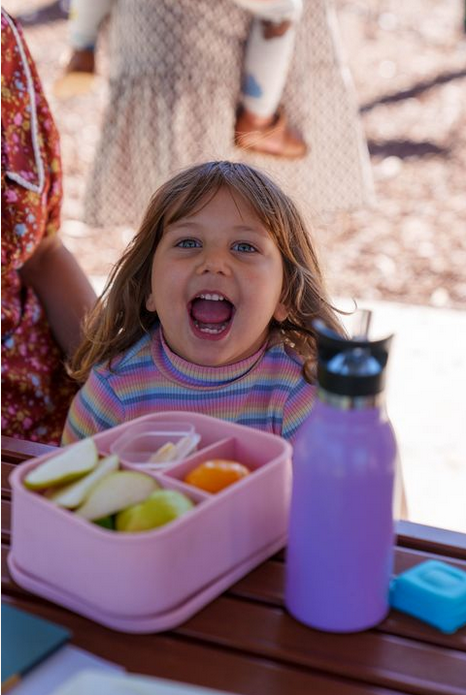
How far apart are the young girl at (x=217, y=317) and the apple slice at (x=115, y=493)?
631mm

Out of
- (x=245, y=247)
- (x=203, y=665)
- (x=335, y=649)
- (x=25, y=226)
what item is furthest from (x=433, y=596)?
(x=25, y=226)

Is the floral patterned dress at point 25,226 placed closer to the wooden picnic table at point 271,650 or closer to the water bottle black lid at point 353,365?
the wooden picnic table at point 271,650

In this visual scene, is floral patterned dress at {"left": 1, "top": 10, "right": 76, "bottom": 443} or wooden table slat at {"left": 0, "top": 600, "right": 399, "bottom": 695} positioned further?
floral patterned dress at {"left": 1, "top": 10, "right": 76, "bottom": 443}

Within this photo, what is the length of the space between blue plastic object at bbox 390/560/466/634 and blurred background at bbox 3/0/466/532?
1891mm

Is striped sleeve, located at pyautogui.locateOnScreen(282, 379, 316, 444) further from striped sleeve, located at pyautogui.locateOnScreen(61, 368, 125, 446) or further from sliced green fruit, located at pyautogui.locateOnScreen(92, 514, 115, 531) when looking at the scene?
sliced green fruit, located at pyautogui.locateOnScreen(92, 514, 115, 531)

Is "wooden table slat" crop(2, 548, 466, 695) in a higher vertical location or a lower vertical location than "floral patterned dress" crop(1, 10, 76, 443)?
lower

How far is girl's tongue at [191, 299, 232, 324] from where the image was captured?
5.11 feet

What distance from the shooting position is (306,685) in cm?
82

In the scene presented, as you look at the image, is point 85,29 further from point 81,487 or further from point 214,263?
point 81,487

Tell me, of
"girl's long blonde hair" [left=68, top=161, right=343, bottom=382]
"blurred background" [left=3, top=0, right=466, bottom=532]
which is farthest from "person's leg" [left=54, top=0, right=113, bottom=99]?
"girl's long blonde hair" [left=68, top=161, right=343, bottom=382]

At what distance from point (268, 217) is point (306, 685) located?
2.96 ft

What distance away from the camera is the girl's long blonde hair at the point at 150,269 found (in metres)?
1.58

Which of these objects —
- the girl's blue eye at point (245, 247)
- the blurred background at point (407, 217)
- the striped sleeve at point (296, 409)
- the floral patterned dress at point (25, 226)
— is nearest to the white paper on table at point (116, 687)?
the striped sleeve at point (296, 409)

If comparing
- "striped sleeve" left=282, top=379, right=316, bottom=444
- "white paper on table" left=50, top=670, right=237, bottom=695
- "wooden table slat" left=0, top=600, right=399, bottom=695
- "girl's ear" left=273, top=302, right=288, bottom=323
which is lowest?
"wooden table slat" left=0, top=600, right=399, bottom=695
